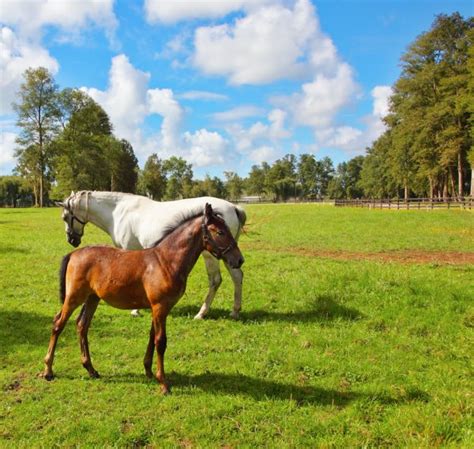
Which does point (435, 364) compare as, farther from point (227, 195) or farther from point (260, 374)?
point (227, 195)

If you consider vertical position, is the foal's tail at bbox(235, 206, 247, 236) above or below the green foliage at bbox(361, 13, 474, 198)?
below

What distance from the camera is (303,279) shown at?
10.2m

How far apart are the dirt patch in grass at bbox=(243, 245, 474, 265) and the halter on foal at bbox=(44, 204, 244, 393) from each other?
10.6 meters

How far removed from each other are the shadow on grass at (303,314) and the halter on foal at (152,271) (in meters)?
2.99

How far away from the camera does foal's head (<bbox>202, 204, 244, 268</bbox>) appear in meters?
5.16

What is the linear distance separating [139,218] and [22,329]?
3168mm

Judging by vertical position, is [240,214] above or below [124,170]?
below

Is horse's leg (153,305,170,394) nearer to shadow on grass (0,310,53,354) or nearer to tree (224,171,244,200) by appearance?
shadow on grass (0,310,53,354)

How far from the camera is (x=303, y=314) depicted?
8375 mm

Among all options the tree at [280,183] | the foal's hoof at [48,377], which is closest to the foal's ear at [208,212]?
the foal's hoof at [48,377]

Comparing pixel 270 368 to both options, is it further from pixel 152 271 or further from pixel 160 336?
pixel 152 271

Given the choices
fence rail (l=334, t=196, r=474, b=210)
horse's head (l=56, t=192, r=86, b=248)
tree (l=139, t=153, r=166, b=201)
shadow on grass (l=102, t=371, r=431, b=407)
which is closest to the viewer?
shadow on grass (l=102, t=371, r=431, b=407)

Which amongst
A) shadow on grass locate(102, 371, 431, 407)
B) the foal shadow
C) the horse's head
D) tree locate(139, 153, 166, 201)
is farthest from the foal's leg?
tree locate(139, 153, 166, 201)

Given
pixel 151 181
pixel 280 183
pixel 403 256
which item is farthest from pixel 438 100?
pixel 280 183
